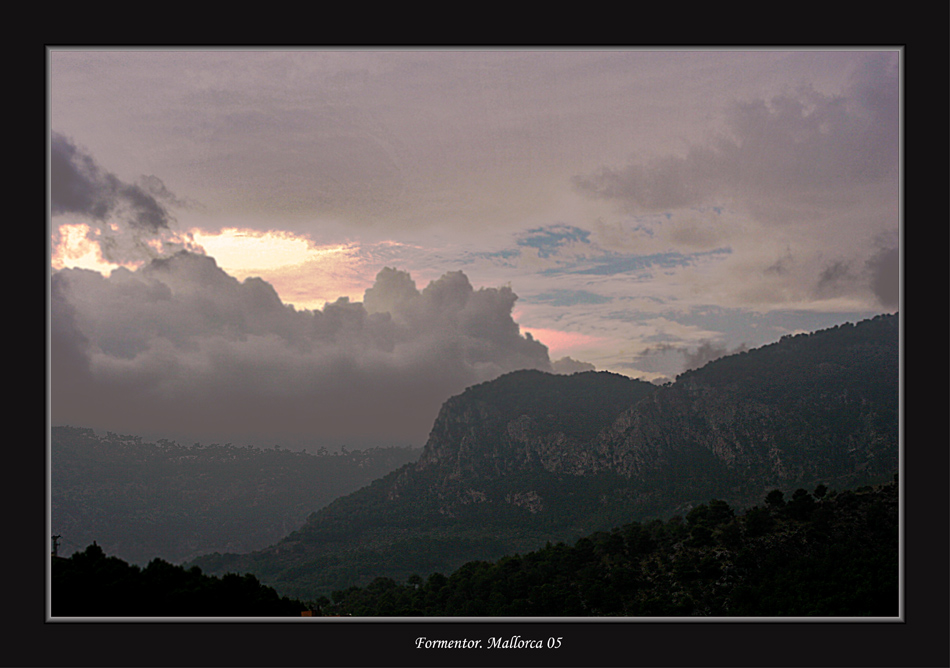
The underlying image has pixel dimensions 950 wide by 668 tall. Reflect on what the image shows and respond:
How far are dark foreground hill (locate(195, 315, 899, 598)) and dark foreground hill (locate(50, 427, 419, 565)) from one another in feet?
18.0

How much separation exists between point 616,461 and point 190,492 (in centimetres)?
Answer: 6389

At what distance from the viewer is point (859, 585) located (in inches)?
776

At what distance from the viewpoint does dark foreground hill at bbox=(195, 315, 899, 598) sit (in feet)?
238

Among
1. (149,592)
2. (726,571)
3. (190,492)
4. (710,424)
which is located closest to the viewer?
(149,592)

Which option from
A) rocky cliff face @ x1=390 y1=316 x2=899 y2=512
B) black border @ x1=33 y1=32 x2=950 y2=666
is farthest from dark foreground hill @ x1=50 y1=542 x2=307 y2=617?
rocky cliff face @ x1=390 y1=316 x2=899 y2=512

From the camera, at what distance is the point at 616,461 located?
9162cm

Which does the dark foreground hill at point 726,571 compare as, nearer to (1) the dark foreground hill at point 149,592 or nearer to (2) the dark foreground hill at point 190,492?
(1) the dark foreground hill at point 149,592

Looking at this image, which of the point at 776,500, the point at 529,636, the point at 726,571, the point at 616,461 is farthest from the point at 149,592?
the point at 616,461

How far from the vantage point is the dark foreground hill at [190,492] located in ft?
226

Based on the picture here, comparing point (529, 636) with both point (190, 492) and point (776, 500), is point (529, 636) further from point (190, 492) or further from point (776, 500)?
point (190, 492)
